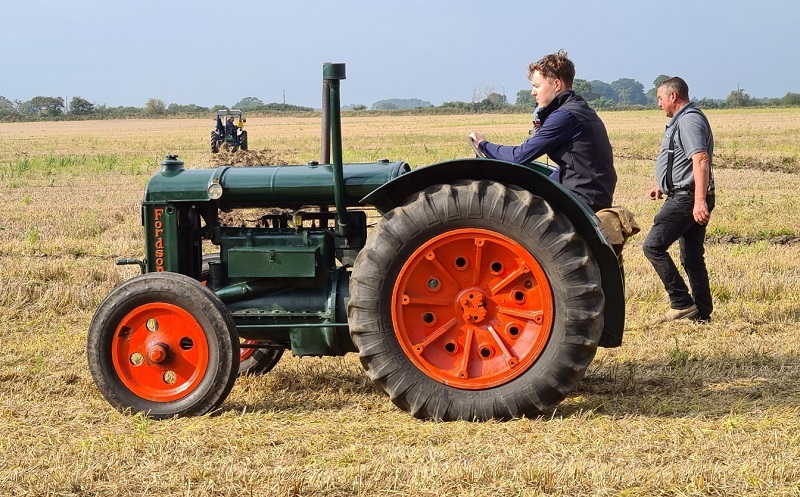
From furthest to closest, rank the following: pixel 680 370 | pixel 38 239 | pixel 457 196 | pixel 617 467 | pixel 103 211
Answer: pixel 103 211, pixel 38 239, pixel 680 370, pixel 457 196, pixel 617 467

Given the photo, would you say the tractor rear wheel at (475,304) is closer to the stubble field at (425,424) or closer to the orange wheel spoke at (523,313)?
the orange wheel spoke at (523,313)

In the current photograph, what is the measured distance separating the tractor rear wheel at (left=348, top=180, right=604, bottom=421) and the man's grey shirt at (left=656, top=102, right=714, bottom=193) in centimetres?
260

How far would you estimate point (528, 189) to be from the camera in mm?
4652

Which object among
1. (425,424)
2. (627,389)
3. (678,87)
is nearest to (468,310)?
(425,424)

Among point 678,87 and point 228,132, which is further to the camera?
point 228,132

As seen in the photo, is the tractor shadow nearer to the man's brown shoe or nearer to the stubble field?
the stubble field

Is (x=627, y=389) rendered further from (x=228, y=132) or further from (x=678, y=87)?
(x=228, y=132)

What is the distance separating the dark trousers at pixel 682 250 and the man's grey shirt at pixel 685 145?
0.14 meters

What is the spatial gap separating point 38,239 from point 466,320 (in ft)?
25.5

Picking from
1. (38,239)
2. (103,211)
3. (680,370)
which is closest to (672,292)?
(680,370)

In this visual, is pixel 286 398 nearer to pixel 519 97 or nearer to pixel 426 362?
pixel 426 362

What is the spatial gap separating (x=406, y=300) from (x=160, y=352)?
52.3 inches

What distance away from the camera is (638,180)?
17.6 m

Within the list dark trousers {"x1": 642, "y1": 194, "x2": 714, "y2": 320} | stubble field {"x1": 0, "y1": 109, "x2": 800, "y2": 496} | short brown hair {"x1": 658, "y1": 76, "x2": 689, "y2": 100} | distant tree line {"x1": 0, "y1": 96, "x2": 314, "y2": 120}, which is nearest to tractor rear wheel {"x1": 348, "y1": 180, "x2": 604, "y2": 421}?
stubble field {"x1": 0, "y1": 109, "x2": 800, "y2": 496}
